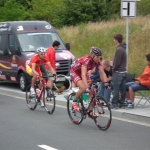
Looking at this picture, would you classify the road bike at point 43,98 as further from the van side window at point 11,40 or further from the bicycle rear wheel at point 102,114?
the van side window at point 11,40

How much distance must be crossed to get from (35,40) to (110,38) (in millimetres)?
11850

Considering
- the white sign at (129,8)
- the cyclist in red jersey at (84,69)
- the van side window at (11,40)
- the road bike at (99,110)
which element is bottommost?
the road bike at (99,110)

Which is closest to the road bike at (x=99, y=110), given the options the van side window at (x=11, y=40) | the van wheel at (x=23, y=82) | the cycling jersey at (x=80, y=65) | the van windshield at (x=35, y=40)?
the cycling jersey at (x=80, y=65)

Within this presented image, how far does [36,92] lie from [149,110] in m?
3.18

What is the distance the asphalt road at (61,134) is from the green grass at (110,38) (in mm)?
9870

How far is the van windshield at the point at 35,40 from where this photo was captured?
20688 millimetres

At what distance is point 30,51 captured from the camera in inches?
807

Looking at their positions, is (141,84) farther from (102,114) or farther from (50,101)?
(102,114)

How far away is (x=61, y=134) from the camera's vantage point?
11305 mm

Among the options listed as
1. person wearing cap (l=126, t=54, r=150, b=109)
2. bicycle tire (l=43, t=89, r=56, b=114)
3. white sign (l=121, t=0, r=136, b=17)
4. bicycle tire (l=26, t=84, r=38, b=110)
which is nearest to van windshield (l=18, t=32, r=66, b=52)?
bicycle tire (l=26, t=84, r=38, b=110)

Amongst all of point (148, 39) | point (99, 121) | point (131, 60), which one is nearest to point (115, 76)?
point (99, 121)

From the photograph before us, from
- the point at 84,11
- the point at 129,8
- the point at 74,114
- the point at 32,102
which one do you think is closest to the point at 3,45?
the point at 32,102

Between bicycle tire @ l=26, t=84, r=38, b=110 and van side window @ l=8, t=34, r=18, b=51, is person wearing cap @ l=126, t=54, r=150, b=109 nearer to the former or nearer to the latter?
bicycle tire @ l=26, t=84, r=38, b=110

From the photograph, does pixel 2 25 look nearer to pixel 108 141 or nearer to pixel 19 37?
pixel 19 37
